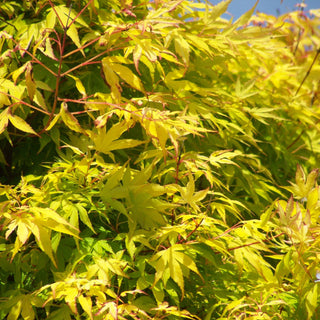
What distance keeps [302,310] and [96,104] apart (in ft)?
2.79

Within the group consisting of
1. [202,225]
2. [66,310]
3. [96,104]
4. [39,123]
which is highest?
[96,104]

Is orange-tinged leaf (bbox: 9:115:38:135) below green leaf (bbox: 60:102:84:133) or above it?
below

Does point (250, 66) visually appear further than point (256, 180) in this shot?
Yes

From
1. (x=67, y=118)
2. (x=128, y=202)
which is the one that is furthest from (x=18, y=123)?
(x=128, y=202)

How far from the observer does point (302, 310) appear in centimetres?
126

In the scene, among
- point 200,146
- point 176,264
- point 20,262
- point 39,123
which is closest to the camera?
point 176,264

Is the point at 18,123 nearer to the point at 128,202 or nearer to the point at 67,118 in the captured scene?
the point at 67,118

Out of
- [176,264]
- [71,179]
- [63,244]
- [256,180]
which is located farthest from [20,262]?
[256,180]

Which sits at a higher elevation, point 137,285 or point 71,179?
point 71,179

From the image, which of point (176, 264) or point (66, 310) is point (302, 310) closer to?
point (176, 264)

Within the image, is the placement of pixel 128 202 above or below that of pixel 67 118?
below

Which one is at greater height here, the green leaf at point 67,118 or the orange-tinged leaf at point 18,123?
the green leaf at point 67,118

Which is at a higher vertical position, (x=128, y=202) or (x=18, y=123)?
(x=18, y=123)

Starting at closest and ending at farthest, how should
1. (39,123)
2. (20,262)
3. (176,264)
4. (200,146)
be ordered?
(176,264) < (20,262) < (39,123) < (200,146)
